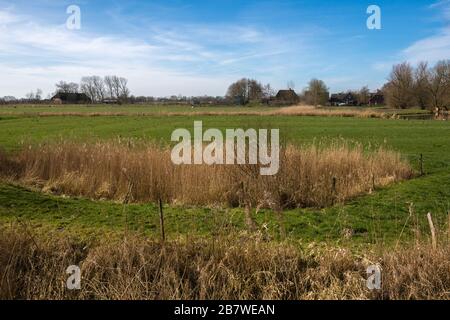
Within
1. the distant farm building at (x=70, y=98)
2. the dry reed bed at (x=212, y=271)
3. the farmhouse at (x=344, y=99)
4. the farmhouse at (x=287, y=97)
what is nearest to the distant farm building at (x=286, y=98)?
the farmhouse at (x=287, y=97)

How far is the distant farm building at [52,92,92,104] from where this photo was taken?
10643 cm

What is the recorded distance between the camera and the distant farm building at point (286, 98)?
Answer: 332ft

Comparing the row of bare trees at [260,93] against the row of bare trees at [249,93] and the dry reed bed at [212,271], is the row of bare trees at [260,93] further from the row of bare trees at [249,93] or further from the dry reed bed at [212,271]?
the dry reed bed at [212,271]

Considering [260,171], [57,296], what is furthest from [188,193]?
[57,296]

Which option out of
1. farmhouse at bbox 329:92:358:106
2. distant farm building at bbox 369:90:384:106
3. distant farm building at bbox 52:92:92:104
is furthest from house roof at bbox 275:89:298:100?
distant farm building at bbox 52:92:92:104

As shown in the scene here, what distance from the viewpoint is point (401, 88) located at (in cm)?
8319

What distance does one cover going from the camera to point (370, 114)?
184ft

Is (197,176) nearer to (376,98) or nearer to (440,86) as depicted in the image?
(440,86)

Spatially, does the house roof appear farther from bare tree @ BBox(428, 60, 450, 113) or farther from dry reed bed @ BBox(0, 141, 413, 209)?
dry reed bed @ BBox(0, 141, 413, 209)

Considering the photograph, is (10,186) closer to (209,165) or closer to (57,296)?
(209,165)

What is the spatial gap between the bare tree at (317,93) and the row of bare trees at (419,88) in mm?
15403

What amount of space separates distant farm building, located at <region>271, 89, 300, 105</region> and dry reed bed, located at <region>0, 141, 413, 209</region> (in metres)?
88.2
